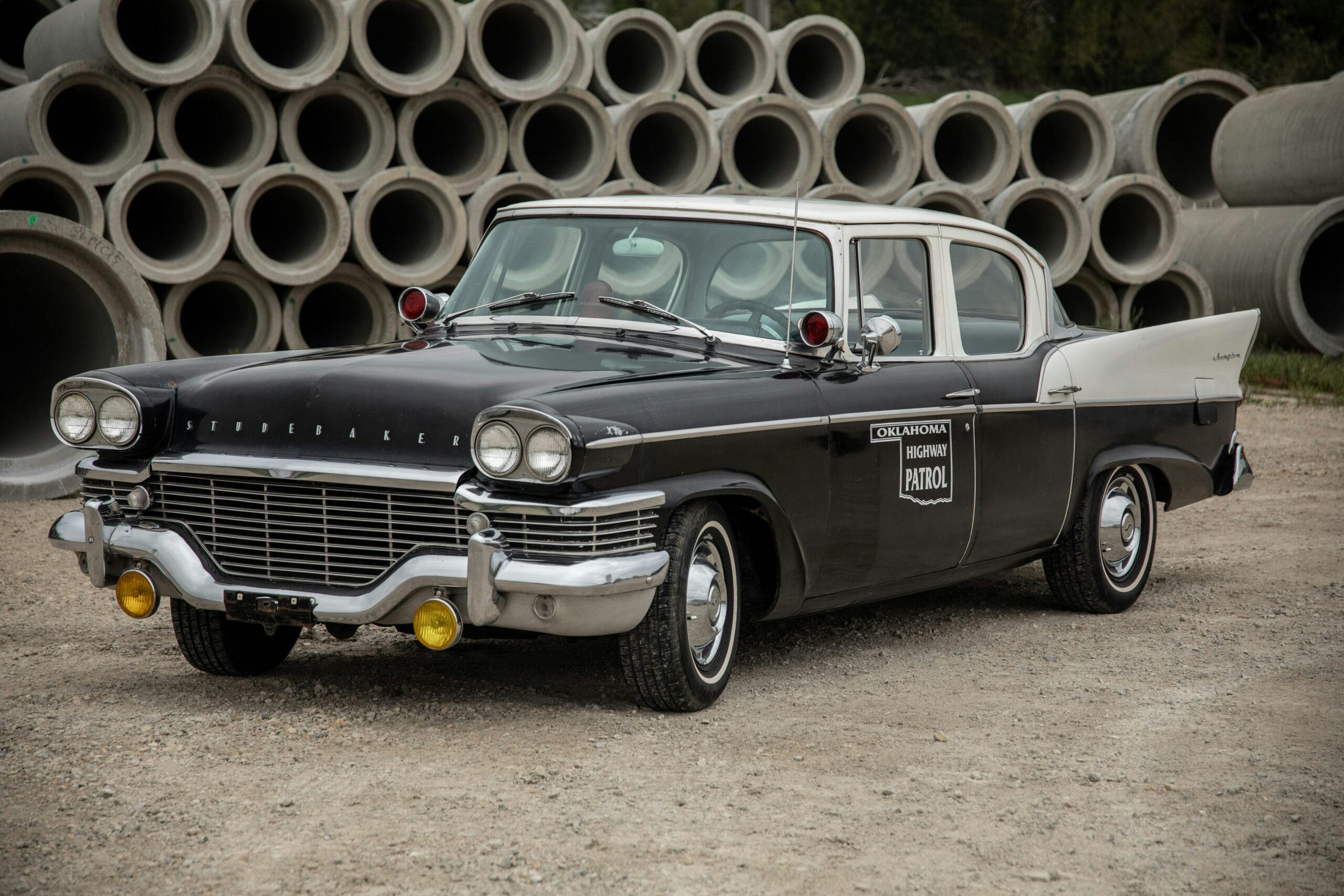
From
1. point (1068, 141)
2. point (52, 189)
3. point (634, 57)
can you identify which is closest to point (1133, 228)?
point (1068, 141)

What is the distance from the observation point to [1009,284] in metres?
6.19

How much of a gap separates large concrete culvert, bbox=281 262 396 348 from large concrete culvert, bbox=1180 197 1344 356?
9.04 meters

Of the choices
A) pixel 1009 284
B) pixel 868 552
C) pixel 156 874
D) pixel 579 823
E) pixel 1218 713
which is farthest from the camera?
pixel 1009 284

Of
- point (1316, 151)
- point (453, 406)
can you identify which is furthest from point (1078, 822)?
point (1316, 151)

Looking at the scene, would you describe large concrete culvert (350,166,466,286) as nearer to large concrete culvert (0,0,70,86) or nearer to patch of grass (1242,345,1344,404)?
large concrete culvert (0,0,70,86)

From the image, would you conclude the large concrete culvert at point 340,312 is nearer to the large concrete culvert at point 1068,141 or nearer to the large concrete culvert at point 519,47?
the large concrete culvert at point 519,47

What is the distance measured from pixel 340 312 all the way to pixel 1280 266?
9.53m

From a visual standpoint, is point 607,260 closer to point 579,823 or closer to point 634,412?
point 634,412

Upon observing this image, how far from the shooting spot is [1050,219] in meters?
13.7

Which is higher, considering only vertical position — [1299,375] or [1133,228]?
[1133,228]

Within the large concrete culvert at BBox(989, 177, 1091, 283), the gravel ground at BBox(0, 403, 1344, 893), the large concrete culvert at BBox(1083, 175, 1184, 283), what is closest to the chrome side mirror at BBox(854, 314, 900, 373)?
the gravel ground at BBox(0, 403, 1344, 893)

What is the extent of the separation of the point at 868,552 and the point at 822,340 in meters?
0.74

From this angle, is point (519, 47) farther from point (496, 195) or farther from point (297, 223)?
point (297, 223)

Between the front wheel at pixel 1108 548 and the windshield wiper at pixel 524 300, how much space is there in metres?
2.36
